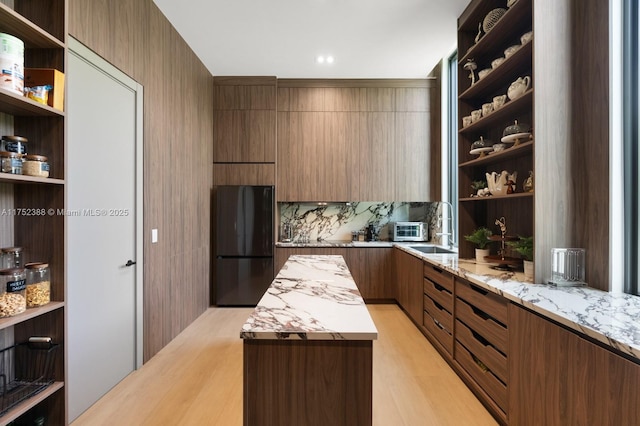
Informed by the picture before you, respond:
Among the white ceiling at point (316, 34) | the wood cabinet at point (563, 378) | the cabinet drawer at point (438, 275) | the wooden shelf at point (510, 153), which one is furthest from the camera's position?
the white ceiling at point (316, 34)

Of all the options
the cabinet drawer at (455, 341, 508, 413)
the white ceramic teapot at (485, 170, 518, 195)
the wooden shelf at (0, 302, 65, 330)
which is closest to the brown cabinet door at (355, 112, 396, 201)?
the white ceramic teapot at (485, 170, 518, 195)

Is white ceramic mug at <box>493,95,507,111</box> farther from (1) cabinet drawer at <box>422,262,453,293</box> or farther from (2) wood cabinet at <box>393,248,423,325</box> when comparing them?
(2) wood cabinet at <box>393,248,423,325</box>

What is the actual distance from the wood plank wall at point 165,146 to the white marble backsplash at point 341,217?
137 centimetres

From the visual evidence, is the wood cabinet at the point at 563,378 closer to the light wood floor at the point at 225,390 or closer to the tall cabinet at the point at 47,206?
the light wood floor at the point at 225,390

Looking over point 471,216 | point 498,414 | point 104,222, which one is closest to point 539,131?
point 471,216

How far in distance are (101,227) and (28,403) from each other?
1053 mm

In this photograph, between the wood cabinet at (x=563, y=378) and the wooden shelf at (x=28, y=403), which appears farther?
the wooden shelf at (x=28, y=403)

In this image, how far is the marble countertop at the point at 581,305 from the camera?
1.09 m

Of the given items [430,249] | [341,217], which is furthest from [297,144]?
[430,249]

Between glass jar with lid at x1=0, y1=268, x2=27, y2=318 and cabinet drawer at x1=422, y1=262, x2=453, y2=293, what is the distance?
2.67 metres

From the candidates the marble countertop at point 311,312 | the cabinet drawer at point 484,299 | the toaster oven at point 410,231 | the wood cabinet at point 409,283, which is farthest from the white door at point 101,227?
the toaster oven at point 410,231

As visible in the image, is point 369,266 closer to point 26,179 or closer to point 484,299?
point 484,299

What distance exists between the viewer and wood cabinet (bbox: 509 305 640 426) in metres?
1.05

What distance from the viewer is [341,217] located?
480 centimetres
